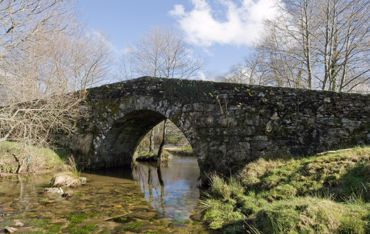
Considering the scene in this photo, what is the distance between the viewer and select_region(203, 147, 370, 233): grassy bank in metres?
4.58

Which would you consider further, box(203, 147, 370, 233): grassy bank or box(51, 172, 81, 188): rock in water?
box(51, 172, 81, 188): rock in water

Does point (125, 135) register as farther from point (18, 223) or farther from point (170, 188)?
point (18, 223)

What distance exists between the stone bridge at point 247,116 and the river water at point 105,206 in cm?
166

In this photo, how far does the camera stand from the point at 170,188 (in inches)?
430

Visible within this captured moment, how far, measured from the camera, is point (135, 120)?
545 inches

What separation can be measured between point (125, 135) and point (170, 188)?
446cm

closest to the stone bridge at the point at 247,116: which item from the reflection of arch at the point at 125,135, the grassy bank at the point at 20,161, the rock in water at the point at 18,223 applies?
the reflection of arch at the point at 125,135

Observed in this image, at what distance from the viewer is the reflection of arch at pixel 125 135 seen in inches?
524

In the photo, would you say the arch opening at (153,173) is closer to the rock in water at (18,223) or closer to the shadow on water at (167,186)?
the shadow on water at (167,186)

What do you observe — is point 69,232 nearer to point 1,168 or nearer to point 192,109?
point 192,109

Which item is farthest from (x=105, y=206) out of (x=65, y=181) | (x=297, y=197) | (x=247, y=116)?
(x=247, y=116)

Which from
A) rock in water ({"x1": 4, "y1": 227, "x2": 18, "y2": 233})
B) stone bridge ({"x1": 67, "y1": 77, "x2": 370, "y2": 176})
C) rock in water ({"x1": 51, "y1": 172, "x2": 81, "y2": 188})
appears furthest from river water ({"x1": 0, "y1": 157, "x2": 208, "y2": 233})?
stone bridge ({"x1": 67, "y1": 77, "x2": 370, "y2": 176})

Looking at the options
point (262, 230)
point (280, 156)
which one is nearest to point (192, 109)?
point (280, 156)

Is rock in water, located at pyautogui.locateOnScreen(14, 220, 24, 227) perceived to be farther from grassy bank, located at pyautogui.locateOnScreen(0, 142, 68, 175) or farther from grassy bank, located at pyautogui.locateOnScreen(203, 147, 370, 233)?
grassy bank, located at pyautogui.locateOnScreen(0, 142, 68, 175)
